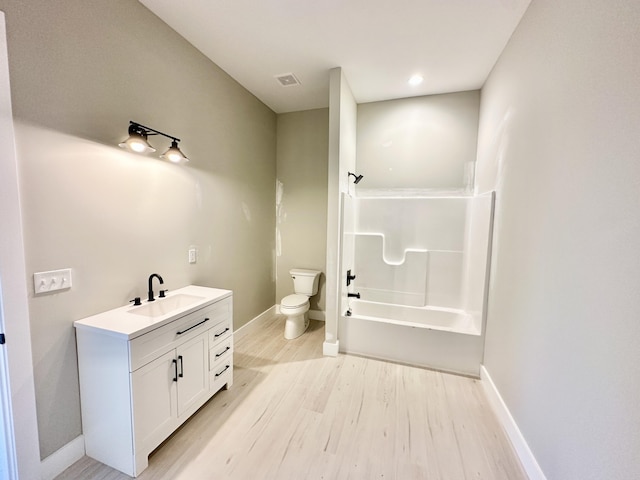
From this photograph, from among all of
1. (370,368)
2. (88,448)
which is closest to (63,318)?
(88,448)

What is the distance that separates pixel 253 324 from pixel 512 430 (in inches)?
100

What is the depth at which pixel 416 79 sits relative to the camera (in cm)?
259

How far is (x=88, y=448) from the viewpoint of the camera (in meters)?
1.46

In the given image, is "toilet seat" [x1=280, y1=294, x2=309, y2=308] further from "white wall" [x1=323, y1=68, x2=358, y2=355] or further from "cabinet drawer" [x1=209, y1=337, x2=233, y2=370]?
"cabinet drawer" [x1=209, y1=337, x2=233, y2=370]

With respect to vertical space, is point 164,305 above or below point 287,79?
below

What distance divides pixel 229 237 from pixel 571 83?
2.69 meters

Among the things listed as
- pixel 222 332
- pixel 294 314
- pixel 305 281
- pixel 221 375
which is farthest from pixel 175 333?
pixel 305 281

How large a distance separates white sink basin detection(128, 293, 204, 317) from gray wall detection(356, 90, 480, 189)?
92.6 inches

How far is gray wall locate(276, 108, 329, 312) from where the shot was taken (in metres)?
3.39

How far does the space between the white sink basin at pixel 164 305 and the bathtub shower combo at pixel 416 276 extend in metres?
1.44

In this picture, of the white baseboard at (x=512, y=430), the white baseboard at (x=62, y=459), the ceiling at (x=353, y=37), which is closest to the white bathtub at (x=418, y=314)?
the white baseboard at (x=512, y=430)

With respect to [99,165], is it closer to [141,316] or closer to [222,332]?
[141,316]

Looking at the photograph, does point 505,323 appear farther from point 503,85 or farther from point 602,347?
point 503,85

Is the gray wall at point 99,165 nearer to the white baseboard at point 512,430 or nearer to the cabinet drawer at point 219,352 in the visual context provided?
the cabinet drawer at point 219,352
